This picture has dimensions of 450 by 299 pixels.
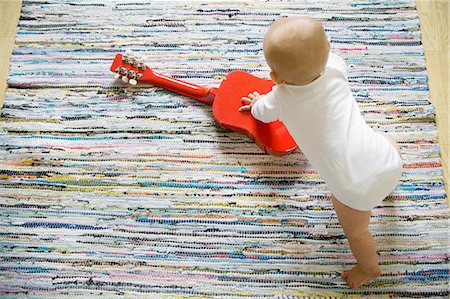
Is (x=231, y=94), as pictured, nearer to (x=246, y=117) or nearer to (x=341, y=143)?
(x=246, y=117)

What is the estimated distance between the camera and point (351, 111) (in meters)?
0.95

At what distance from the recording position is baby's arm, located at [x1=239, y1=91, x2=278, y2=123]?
3.40 ft

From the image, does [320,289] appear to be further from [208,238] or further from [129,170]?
[129,170]

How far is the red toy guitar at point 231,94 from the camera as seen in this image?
1156 mm

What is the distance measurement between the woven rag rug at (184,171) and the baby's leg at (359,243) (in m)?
0.04

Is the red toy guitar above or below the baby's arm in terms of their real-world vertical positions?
below

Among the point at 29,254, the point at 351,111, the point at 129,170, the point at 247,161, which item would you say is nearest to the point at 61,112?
the point at 129,170

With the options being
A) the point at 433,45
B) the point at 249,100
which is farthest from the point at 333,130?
the point at 433,45

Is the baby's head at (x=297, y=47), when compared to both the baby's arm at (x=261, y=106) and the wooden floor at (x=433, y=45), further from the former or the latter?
the wooden floor at (x=433, y=45)

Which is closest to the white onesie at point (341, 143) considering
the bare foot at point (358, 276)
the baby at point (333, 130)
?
the baby at point (333, 130)

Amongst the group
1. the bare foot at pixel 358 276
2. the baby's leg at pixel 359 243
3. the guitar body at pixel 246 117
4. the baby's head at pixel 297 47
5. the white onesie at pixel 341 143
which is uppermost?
the baby's head at pixel 297 47

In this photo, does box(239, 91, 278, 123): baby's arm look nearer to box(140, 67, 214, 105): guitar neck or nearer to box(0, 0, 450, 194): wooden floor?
box(140, 67, 214, 105): guitar neck

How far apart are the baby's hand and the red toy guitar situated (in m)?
0.01

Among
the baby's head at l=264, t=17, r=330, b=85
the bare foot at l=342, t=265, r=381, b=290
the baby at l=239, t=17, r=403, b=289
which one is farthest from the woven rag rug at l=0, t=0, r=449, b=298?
the baby's head at l=264, t=17, r=330, b=85
